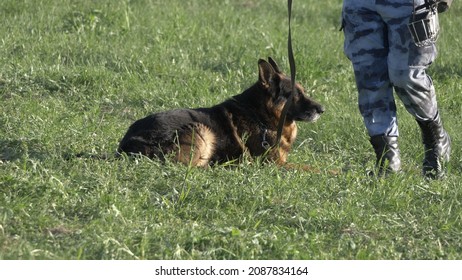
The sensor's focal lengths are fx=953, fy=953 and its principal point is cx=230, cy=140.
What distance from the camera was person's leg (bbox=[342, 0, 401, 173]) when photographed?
6684mm

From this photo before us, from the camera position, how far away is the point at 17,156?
23.3ft

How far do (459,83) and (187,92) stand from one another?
2918 millimetres

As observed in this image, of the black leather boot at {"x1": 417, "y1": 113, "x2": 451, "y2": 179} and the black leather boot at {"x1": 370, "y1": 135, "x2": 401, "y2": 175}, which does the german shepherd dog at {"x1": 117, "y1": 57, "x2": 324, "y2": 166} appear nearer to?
the black leather boot at {"x1": 370, "y1": 135, "x2": 401, "y2": 175}

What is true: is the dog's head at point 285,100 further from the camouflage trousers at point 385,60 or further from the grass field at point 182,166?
the camouflage trousers at point 385,60

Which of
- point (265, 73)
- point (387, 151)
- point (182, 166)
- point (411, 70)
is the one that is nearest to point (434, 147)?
point (387, 151)

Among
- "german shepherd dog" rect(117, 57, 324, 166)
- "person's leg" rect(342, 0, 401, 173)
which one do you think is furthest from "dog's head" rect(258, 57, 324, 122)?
"person's leg" rect(342, 0, 401, 173)

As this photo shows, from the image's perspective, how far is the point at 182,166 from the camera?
6.78 meters

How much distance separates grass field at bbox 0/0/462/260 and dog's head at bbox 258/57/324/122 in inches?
12.2

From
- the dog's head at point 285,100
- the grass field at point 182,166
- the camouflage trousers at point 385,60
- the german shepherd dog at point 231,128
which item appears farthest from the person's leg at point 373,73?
the dog's head at point 285,100

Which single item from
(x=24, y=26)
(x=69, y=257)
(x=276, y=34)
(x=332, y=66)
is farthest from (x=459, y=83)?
(x=69, y=257)

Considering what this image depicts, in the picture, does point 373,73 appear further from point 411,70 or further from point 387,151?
point 387,151

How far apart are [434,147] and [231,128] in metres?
1.62

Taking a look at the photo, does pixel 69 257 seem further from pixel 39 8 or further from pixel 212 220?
pixel 39 8

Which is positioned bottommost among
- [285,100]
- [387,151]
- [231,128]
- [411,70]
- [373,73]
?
[231,128]
